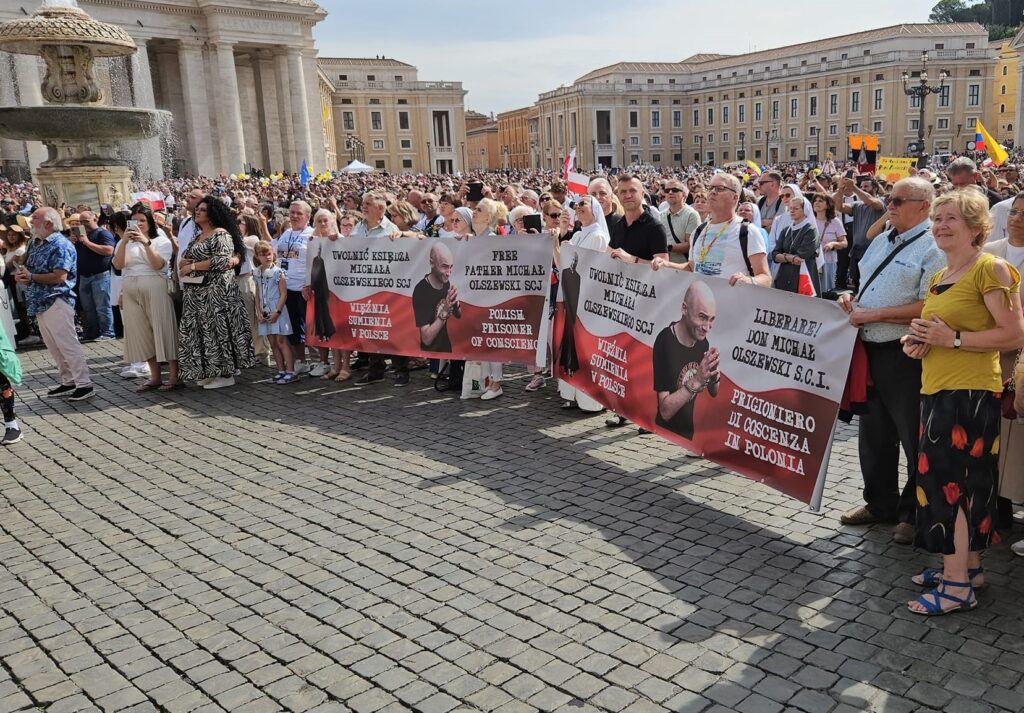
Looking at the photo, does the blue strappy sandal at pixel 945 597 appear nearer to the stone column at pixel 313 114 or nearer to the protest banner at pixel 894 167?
the protest banner at pixel 894 167

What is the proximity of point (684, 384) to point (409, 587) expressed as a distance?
2.48m

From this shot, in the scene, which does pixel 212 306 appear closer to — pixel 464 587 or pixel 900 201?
pixel 464 587

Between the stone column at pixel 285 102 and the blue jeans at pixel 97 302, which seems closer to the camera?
the blue jeans at pixel 97 302

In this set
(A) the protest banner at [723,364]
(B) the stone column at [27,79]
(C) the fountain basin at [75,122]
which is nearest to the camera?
(A) the protest banner at [723,364]

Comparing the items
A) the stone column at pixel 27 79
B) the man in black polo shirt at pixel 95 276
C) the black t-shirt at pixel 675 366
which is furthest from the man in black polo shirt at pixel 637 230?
the stone column at pixel 27 79

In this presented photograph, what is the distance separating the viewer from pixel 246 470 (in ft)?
22.2

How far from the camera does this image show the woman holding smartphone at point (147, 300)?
31.4 feet

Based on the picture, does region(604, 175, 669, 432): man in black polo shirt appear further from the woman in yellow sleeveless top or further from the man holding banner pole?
the woman in yellow sleeveless top

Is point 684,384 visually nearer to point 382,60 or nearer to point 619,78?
point 382,60

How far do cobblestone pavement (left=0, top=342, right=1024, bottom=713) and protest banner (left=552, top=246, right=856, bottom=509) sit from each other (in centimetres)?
41

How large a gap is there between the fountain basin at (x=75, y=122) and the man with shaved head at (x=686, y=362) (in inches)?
550

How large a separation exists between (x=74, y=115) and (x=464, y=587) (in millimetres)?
14872

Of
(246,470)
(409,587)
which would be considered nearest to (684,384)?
(409,587)

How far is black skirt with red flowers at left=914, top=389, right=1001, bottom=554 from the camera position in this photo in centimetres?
397
